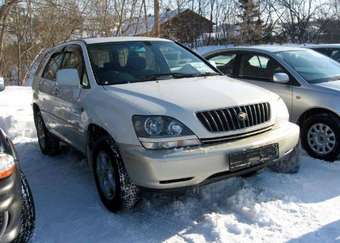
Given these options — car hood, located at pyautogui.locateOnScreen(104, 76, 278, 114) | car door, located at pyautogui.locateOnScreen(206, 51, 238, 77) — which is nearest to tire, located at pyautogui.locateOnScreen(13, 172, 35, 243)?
car hood, located at pyautogui.locateOnScreen(104, 76, 278, 114)

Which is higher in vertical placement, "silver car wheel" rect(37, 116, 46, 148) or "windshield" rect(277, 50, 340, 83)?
"windshield" rect(277, 50, 340, 83)

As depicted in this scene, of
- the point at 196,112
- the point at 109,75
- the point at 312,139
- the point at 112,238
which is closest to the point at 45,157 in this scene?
the point at 109,75

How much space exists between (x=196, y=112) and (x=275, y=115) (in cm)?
93

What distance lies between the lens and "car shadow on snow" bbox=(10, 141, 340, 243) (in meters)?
3.61

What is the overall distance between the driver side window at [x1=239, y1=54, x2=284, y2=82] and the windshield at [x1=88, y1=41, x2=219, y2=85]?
1.44 metres

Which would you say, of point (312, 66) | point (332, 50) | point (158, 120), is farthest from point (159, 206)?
point (332, 50)

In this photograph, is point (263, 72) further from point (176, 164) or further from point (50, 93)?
point (176, 164)

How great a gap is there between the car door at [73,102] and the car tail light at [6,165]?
1425 mm

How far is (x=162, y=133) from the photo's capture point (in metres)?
3.43

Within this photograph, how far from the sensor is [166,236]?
3512mm

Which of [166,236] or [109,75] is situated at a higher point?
[109,75]

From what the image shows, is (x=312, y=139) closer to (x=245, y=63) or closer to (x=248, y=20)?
(x=245, y=63)

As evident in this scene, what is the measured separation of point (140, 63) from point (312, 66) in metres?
2.75

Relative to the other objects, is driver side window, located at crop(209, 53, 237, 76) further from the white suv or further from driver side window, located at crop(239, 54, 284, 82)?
the white suv
